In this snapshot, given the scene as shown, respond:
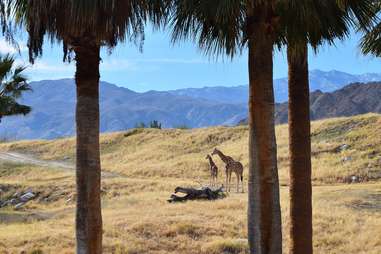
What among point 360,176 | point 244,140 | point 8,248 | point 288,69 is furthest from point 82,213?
point 244,140

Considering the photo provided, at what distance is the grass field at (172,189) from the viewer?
16016 mm

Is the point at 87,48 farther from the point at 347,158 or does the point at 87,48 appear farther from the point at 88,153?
the point at 347,158

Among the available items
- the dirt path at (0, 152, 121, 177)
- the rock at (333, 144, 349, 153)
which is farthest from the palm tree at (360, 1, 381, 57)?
the dirt path at (0, 152, 121, 177)

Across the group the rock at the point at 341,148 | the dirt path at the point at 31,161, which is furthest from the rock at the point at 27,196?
the rock at the point at 341,148

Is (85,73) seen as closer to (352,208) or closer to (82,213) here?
(82,213)

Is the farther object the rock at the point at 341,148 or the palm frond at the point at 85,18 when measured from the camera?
the rock at the point at 341,148

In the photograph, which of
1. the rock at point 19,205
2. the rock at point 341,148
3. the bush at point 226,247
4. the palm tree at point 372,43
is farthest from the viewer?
the rock at point 341,148

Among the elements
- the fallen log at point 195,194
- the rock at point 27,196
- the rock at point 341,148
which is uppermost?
the rock at point 341,148

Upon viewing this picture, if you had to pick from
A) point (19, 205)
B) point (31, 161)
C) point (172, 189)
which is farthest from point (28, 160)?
point (172, 189)

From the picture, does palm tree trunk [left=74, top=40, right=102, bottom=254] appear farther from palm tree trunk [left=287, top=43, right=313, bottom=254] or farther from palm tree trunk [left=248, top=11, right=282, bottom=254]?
A: palm tree trunk [left=287, top=43, right=313, bottom=254]

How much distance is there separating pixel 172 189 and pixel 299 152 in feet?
68.2

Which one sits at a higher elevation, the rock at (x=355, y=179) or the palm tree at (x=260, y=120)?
the palm tree at (x=260, y=120)

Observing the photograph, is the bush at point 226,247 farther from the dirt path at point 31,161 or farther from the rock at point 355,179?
Result: the dirt path at point 31,161

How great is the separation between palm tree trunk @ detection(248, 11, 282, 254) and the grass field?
6658 millimetres
